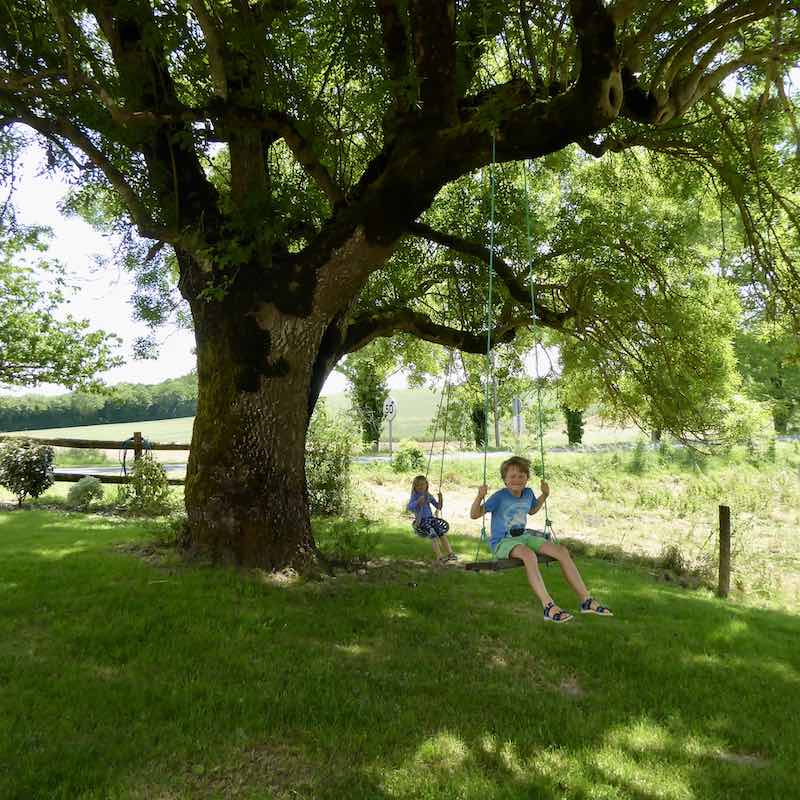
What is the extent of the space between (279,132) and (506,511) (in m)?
4.72

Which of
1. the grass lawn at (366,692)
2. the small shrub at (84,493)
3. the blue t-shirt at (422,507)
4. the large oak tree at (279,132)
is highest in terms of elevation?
the large oak tree at (279,132)

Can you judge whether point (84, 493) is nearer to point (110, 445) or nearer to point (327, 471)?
point (110, 445)

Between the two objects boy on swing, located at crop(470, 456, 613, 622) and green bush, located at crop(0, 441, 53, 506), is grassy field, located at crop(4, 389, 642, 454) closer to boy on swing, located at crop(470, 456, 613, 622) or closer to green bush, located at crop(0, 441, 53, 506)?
green bush, located at crop(0, 441, 53, 506)

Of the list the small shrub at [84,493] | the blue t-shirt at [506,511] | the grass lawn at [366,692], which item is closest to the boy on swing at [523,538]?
the blue t-shirt at [506,511]

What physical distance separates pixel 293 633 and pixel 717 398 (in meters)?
8.29

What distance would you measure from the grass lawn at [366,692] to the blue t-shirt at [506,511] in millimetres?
1025

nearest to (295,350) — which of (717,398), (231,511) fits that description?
(231,511)

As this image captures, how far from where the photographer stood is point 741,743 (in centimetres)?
422

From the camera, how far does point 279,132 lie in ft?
23.9

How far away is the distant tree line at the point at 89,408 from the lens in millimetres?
42125

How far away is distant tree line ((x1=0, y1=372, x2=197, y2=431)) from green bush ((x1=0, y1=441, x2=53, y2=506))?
956 inches

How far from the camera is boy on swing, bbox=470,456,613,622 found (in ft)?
16.8

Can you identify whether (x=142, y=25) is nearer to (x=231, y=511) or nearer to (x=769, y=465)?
(x=231, y=511)

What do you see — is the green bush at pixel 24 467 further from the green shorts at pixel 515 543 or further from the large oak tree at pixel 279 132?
the green shorts at pixel 515 543
